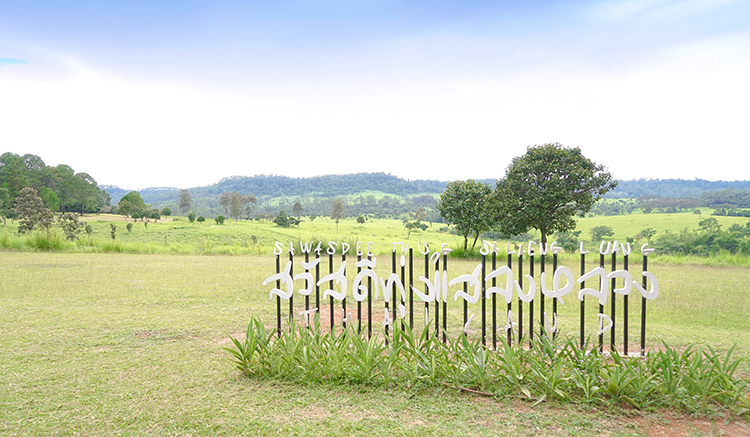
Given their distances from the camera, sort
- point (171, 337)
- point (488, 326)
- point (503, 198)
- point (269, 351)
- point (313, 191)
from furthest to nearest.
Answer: point (313, 191)
point (503, 198)
point (488, 326)
point (171, 337)
point (269, 351)

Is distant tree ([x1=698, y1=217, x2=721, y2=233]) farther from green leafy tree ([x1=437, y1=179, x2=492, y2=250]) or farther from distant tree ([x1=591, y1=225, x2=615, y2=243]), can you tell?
green leafy tree ([x1=437, y1=179, x2=492, y2=250])

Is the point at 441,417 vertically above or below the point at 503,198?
below

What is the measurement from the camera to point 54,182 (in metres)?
58.8

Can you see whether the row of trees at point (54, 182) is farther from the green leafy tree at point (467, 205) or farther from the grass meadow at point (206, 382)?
the grass meadow at point (206, 382)

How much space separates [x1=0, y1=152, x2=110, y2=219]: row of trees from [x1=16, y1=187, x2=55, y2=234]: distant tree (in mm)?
27229

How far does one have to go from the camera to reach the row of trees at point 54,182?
54.3 metres

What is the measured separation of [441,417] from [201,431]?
1.82m

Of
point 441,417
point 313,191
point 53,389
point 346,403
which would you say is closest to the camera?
point 441,417

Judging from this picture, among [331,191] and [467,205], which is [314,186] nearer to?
[331,191]

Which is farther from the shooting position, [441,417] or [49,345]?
[49,345]

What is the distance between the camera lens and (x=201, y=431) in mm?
3035

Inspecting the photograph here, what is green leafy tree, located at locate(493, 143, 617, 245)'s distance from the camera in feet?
63.8

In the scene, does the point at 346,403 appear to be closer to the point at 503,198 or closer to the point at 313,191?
the point at 503,198

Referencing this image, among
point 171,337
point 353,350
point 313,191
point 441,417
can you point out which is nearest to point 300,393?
point 353,350
